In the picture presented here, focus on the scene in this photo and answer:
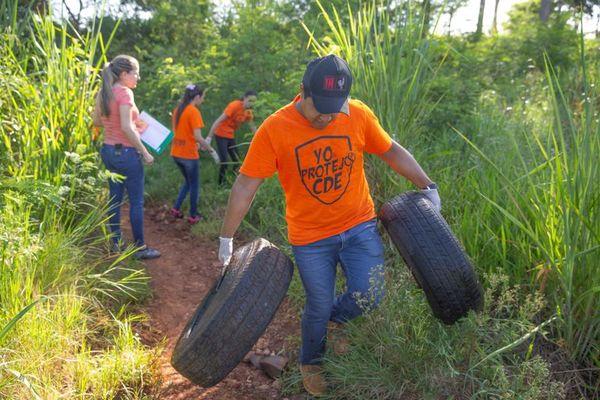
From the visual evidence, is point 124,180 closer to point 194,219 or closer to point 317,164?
point 194,219

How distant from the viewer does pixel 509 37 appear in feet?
34.5

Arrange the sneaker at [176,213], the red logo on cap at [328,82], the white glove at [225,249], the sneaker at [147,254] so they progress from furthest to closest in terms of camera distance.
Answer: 1. the sneaker at [176,213]
2. the sneaker at [147,254]
3. the white glove at [225,249]
4. the red logo on cap at [328,82]

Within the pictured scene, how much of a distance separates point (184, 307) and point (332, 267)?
1.83m

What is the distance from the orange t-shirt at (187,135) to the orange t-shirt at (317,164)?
3878mm

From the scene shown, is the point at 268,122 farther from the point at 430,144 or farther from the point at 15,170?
the point at 430,144

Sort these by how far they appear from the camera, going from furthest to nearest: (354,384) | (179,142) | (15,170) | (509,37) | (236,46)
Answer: (509,37) < (236,46) < (179,142) < (15,170) < (354,384)

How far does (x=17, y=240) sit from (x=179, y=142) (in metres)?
3.75

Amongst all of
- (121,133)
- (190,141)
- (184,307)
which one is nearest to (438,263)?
(184,307)

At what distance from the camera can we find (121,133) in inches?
195

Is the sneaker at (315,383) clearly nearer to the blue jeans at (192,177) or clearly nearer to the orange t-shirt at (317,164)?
the orange t-shirt at (317,164)

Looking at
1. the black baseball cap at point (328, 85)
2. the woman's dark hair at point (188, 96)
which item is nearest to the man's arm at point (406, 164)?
the black baseball cap at point (328, 85)

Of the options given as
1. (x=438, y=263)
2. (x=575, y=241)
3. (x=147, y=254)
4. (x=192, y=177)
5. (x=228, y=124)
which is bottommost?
(x=147, y=254)

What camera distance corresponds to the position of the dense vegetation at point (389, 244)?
2846 millimetres

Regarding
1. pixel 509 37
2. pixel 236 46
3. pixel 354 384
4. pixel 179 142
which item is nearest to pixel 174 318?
pixel 354 384
